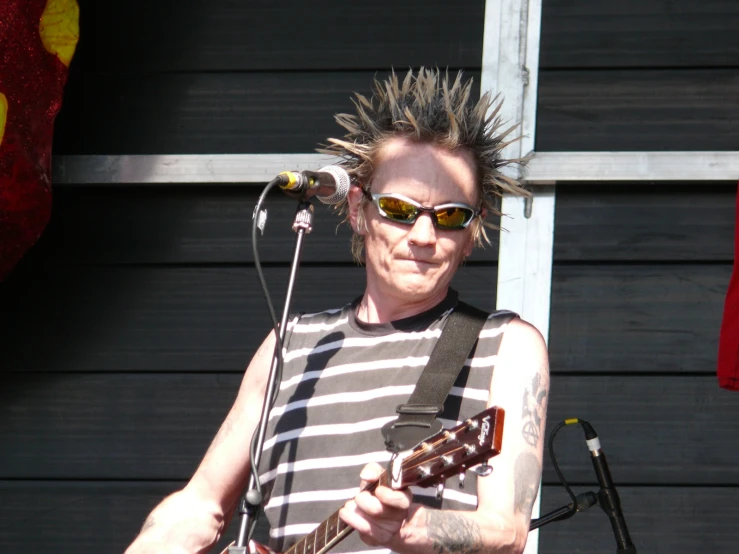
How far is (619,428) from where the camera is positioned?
3344mm

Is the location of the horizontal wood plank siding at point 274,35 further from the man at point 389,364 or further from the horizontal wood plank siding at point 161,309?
the man at point 389,364

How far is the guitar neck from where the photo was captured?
1913mm

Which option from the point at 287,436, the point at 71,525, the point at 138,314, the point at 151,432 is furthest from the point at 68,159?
the point at 287,436

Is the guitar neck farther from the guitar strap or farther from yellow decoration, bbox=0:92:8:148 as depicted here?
yellow decoration, bbox=0:92:8:148

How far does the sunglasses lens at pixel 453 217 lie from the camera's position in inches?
89.7

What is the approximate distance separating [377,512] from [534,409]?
520mm

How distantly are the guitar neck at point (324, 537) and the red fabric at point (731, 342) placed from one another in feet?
4.34

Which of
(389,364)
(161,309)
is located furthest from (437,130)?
(161,309)

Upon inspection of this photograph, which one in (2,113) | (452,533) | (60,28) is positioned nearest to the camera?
(452,533)

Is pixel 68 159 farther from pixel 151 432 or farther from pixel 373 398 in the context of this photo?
pixel 373 398

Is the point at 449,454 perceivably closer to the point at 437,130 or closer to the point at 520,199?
the point at 437,130

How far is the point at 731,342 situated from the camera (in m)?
2.87

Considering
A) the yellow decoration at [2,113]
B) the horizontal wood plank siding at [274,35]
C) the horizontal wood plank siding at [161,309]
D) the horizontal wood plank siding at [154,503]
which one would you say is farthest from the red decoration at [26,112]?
the horizontal wood plank siding at [154,503]

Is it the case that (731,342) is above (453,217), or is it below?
below
